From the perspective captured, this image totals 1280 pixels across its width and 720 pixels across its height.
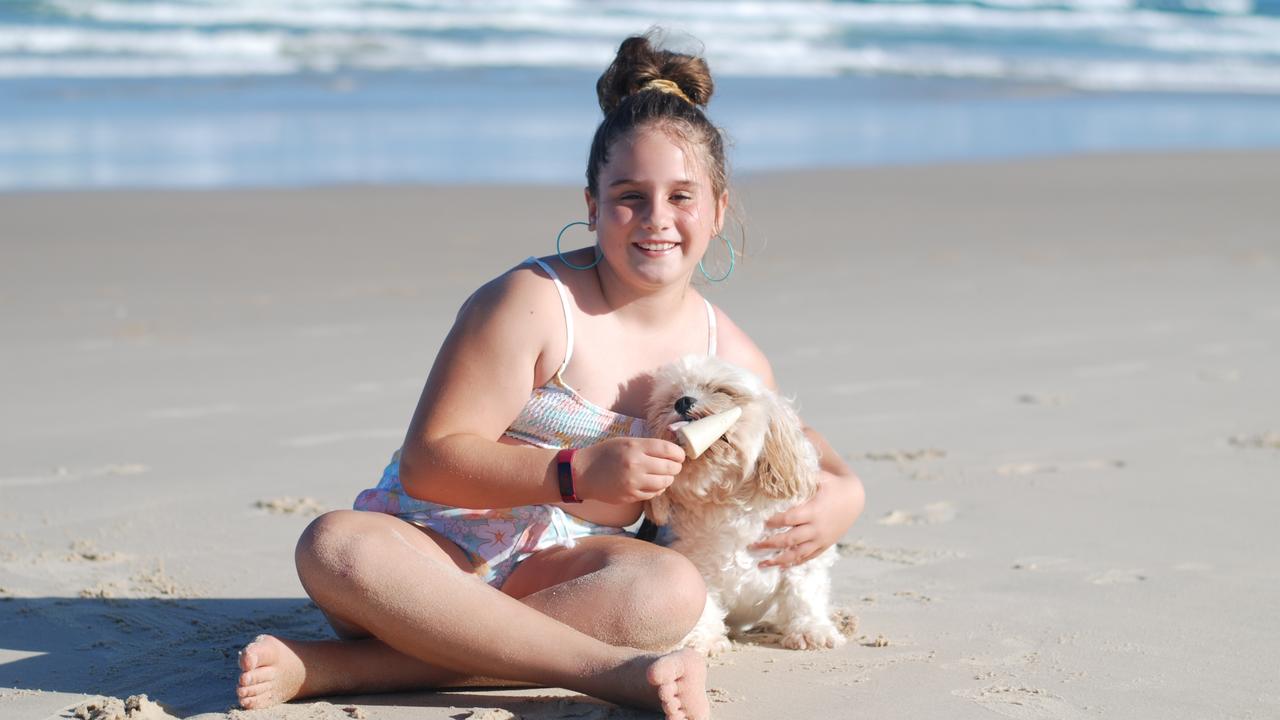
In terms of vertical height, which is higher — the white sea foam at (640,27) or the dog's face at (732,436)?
the white sea foam at (640,27)

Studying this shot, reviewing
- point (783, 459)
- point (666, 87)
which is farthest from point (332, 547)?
point (666, 87)

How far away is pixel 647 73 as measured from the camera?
3.54 m

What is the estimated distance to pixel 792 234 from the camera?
10.2 metres

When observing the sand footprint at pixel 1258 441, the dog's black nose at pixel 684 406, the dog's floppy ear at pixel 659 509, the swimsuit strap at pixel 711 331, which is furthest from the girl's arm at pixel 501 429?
the sand footprint at pixel 1258 441

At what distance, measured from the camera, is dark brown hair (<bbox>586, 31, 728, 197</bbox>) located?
3361 millimetres

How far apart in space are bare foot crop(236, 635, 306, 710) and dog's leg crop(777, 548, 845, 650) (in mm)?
1147

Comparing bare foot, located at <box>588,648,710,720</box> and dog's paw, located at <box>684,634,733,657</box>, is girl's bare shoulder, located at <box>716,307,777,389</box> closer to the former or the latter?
dog's paw, located at <box>684,634,733,657</box>

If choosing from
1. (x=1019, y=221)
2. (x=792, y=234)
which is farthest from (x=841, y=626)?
(x=1019, y=221)

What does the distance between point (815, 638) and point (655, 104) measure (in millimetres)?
1310

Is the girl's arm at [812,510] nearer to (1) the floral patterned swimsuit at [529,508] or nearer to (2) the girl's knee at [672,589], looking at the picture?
(2) the girl's knee at [672,589]

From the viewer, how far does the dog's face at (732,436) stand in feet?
10.2

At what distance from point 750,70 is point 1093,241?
16.0 m

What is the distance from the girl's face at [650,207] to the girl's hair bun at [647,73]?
0.24 metres

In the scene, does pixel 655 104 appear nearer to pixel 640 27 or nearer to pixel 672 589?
pixel 672 589
